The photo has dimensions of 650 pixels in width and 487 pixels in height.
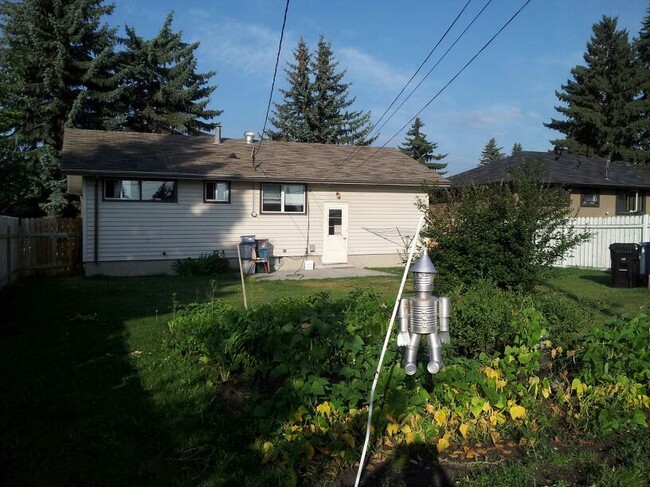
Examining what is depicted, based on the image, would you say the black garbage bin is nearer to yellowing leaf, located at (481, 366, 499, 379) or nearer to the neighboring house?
the neighboring house

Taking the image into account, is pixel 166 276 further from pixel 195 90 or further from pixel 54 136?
pixel 195 90

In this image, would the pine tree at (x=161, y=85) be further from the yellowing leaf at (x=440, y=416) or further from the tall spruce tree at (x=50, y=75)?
the yellowing leaf at (x=440, y=416)

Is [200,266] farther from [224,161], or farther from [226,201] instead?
[224,161]

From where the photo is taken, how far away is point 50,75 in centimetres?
2734

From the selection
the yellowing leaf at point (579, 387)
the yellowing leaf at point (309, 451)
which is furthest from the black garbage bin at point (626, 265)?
the yellowing leaf at point (309, 451)

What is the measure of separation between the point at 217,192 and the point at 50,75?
16.0m

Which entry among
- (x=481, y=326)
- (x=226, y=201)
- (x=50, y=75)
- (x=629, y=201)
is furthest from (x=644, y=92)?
(x=481, y=326)

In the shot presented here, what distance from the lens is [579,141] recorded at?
44.1 m

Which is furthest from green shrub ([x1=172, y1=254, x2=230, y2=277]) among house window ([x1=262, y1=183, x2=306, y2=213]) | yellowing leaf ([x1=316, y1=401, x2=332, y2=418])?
yellowing leaf ([x1=316, y1=401, x2=332, y2=418])

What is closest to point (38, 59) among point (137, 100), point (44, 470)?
point (137, 100)

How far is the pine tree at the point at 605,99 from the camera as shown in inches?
1629

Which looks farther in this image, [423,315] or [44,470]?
[44,470]

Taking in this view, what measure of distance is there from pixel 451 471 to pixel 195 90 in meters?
34.3

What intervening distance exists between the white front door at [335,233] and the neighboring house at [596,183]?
691 cm
